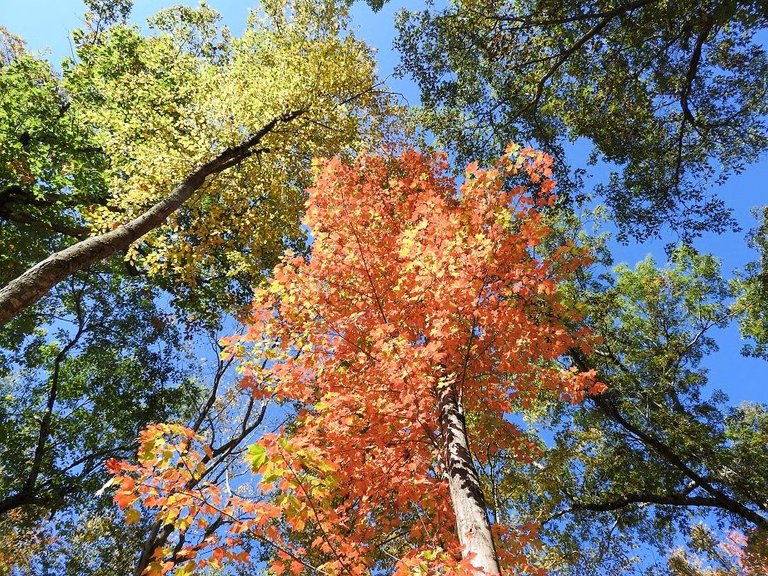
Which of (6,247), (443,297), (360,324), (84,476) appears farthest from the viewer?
(84,476)

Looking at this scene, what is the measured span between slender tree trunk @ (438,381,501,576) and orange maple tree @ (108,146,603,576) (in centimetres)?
1

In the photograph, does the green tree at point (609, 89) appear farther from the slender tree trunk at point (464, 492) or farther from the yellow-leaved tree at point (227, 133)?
the slender tree trunk at point (464, 492)

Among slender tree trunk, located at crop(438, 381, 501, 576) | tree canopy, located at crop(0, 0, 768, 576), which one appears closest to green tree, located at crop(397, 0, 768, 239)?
tree canopy, located at crop(0, 0, 768, 576)

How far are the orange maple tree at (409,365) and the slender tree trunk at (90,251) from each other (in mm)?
2149

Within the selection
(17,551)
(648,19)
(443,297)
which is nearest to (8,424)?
(17,551)

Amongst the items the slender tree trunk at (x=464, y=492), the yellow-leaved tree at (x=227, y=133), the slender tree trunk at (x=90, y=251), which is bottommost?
the slender tree trunk at (x=464, y=492)

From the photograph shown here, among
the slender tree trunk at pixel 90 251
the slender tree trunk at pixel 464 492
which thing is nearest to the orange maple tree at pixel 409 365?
the slender tree trunk at pixel 464 492

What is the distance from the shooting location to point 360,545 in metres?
5.43

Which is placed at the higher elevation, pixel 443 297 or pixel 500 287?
pixel 500 287

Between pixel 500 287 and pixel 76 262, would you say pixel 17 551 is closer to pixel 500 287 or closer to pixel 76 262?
pixel 76 262

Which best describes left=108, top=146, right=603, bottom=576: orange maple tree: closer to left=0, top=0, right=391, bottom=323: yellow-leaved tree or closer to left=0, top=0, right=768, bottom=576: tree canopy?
left=0, top=0, right=768, bottom=576: tree canopy

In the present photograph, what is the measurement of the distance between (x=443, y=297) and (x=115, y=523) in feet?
45.6

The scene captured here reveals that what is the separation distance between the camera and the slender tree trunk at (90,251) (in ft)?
14.9

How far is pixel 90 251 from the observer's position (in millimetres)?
5484
